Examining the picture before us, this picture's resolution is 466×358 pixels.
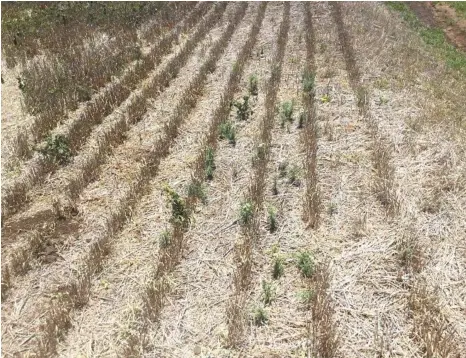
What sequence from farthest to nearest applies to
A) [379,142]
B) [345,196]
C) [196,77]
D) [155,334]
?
1. [196,77]
2. [379,142]
3. [345,196]
4. [155,334]

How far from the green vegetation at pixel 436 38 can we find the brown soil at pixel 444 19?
1.23 feet

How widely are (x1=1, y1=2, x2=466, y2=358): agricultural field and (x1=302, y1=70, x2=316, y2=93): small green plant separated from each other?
0.05 metres

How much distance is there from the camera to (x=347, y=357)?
12.5 feet

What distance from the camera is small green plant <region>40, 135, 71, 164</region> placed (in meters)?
6.55

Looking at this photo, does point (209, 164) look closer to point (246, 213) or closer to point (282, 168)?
point (282, 168)

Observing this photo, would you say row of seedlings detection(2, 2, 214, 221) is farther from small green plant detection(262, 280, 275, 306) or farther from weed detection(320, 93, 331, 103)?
weed detection(320, 93, 331, 103)

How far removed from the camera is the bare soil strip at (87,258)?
13.5 feet

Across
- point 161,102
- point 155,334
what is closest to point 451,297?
point 155,334

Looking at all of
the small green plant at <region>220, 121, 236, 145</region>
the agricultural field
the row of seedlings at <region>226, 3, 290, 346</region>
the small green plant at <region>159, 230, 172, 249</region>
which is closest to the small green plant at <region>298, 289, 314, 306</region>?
the agricultural field

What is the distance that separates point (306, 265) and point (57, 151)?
3.94 meters

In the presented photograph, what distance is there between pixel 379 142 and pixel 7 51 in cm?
878

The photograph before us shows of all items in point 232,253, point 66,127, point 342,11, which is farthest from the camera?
point 342,11

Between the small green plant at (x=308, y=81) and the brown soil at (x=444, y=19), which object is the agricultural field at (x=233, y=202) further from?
the brown soil at (x=444, y=19)

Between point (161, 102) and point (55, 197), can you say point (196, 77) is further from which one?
Answer: point (55, 197)
